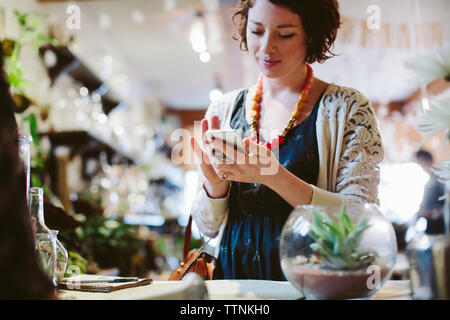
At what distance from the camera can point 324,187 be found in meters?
1.17

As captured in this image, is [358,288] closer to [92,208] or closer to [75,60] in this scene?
[92,208]

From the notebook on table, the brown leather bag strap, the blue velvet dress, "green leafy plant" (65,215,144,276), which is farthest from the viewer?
"green leafy plant" (65,215,144,276)

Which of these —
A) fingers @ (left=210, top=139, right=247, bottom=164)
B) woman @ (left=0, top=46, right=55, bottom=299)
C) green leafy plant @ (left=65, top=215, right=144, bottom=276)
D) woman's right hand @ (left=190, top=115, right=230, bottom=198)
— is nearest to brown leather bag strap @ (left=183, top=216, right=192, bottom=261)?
woman's right hand @ (left=190, top=115, right=230, bottom=198)

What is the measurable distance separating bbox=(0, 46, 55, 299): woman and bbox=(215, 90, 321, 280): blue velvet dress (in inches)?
30.1

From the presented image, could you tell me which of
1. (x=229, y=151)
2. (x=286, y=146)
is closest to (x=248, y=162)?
(x=229, y=151)

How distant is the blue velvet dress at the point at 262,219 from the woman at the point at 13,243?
2.51 ft

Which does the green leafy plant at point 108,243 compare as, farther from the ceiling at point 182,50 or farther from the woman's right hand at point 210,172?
the woman's right hand at point 210,172

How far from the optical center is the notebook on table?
2.79 feet

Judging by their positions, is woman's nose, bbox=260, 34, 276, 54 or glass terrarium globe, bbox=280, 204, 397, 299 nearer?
glass terrarium globe, bbox=280, 204, 397, 299

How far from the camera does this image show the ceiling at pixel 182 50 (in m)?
4.47

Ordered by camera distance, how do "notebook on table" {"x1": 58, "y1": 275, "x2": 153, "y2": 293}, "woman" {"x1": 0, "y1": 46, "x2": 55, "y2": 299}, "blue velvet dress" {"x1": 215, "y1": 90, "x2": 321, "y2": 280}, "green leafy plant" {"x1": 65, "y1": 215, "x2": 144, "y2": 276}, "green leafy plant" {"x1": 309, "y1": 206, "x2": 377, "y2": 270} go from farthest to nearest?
"green leafy plant" {"x1": 65, "y1": 215, "x2": 144, "y2": 276}
"blue velvet dress" {"x1": 215, "y1": 90, "x2": 321, "y2": 280}
"notebook on table" {"x1": 58, "y1": 275, "x2": 153, "y2": 293}
"green leafy plant" {"x1": 309, "y1": 206, "x2": 377, "y2": 270}
"woman" {"x1": 0, "y1": 46, "x2": 55, "y2": 299}

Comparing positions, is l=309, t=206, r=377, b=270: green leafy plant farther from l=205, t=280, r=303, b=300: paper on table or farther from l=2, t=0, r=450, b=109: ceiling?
l=2, t=0, r=450, b=109: ceiling

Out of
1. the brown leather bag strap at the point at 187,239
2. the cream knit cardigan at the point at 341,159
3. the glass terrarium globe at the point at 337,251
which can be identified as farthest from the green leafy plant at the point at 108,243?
the glass terrarium globe at the point at 337,251

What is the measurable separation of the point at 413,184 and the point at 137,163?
5.51m
